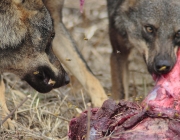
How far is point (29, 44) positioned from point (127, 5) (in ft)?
5.17

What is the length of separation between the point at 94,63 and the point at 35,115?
2.21 meters

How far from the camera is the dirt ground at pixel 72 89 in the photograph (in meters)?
3.84

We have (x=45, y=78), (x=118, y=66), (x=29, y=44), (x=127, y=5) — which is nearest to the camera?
(x=29, y=44)

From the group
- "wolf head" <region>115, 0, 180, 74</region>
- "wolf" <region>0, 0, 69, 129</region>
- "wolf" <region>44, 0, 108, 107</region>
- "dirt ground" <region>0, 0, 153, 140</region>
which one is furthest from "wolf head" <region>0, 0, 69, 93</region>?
"wolf head" <region>115, 0, 180, 74</region>

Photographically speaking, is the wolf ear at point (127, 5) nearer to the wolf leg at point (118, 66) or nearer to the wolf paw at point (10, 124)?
the wolf leg at point (118, 66)

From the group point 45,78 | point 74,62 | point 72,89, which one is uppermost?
point 45,78

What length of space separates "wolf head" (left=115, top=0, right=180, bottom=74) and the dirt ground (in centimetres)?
64

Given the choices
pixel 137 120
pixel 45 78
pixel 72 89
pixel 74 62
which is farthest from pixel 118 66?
pixel 137 120

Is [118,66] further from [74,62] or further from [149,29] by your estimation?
[149,29]

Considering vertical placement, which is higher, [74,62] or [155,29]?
[155,29]

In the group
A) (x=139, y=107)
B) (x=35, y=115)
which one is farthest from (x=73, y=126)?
(x=35, y=115)

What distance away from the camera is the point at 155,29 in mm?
4457

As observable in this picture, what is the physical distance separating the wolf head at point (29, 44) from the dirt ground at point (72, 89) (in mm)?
262

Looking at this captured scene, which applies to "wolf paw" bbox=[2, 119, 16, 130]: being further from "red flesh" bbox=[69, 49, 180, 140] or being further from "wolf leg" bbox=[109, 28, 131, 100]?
"wolf leg" bbox=[109, 28, 131, 100]
